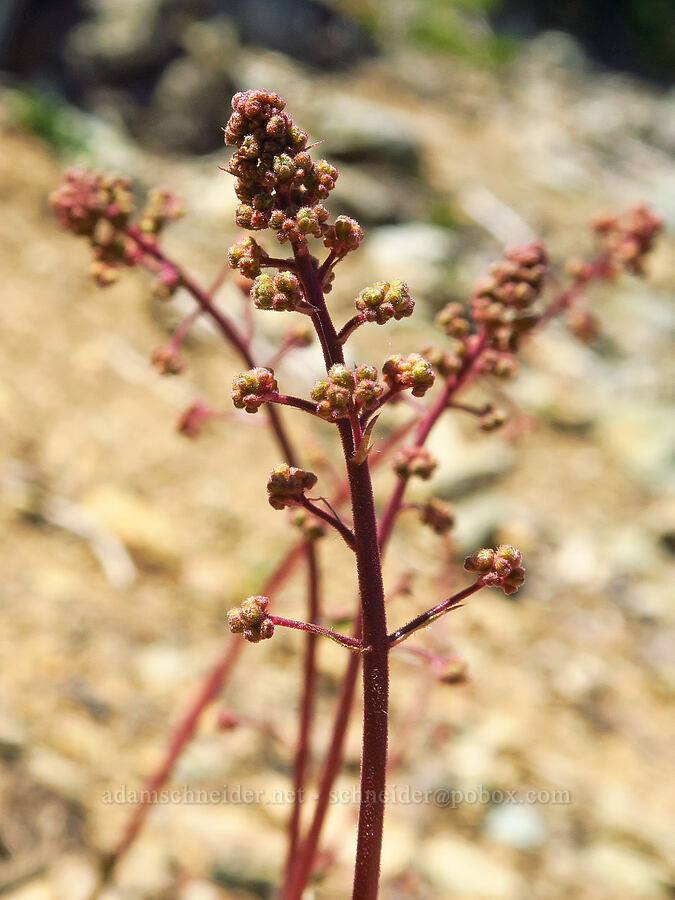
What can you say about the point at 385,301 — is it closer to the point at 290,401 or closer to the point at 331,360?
→ the point at 331,360

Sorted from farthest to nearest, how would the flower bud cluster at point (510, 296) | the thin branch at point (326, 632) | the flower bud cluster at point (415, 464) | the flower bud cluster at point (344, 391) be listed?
the flower bud cluster at point (510, 296), the flower bud cluster at point (415, 464), the thin branch at point (326, 632), the flower bud cluster at point (344, 391)

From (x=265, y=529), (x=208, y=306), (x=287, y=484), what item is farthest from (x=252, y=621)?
(x=265, y=529)

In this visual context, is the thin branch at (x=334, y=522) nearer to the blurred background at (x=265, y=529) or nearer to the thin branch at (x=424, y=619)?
the thin branch at (x=424, y=619)

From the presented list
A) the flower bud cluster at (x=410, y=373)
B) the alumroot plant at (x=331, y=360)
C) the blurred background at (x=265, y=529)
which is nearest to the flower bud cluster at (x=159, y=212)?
the alumroot plant at (x=331, y=360)

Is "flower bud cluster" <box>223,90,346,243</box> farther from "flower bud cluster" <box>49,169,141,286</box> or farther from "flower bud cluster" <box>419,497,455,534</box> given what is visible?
"flower bud cluster" <box>49,169,141,286</box>

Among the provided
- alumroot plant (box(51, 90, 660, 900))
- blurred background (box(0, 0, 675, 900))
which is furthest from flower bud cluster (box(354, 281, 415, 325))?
blurred background (box(0, 0, 675, 900))

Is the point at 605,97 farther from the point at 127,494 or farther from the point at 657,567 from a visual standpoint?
the point at 127,494
